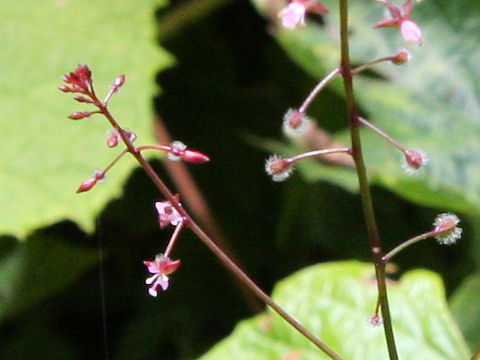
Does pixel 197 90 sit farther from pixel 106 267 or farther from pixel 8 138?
pixel 8 138

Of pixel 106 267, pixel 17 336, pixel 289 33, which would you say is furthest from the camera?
pixel 106 267

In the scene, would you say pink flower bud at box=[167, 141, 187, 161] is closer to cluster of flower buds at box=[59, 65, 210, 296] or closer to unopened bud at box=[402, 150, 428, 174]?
cluster of flower buds at box=[59, 65, 210, 296]

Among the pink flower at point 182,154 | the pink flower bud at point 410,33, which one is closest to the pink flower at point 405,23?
the pink flower bud at point 410,33

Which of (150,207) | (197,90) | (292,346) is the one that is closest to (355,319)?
(292,346)

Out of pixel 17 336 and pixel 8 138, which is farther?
pixel 17 336

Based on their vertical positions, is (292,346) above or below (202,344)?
above

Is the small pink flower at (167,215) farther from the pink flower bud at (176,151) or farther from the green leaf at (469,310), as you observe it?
the green leaf at (469,310)
